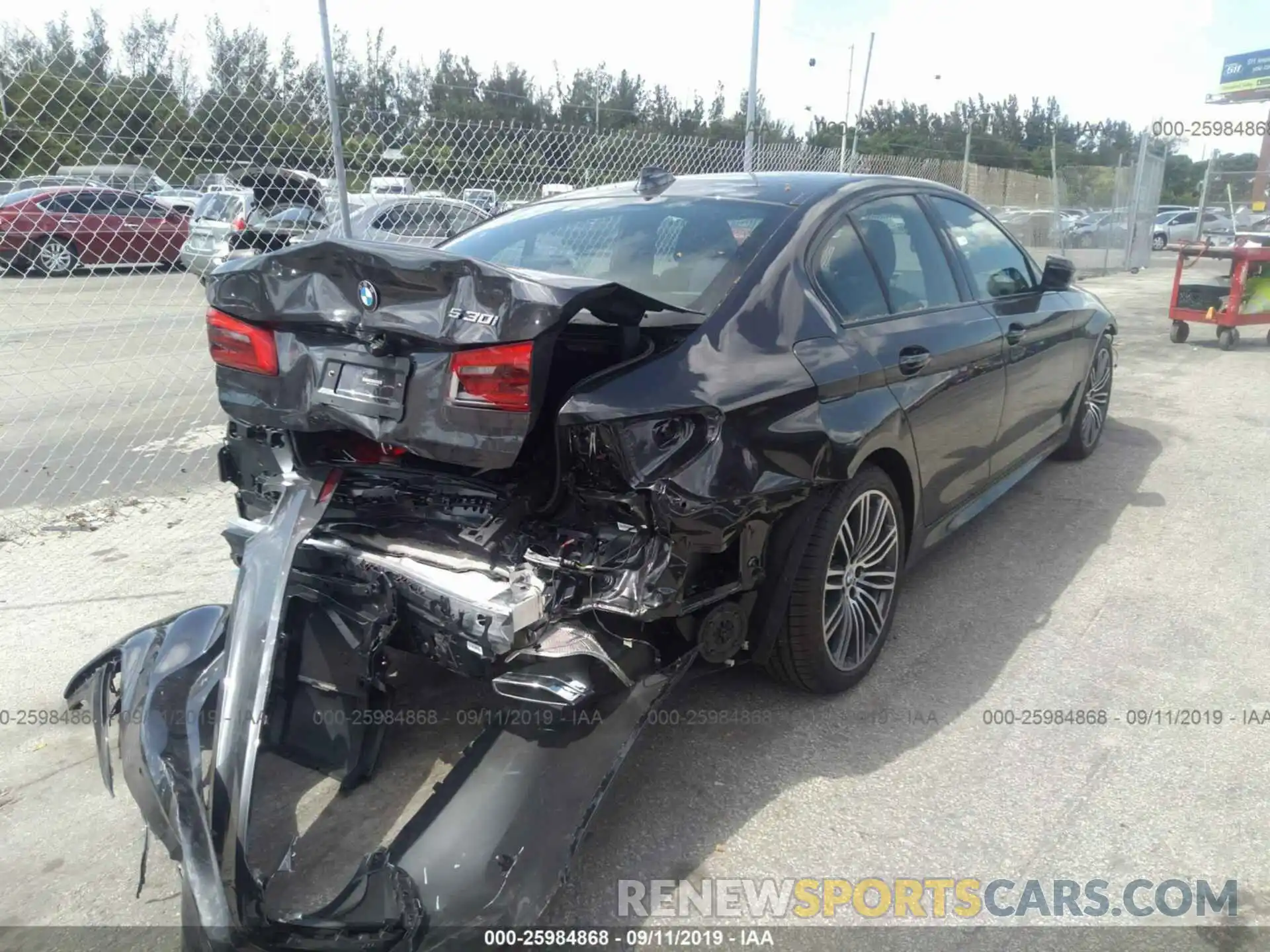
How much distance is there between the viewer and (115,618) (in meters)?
3.83

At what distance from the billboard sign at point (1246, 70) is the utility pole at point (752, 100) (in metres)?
37.5

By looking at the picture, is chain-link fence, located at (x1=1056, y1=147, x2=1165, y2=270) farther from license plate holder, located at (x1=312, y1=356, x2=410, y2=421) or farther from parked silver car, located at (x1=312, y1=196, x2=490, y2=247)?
license plate holder, located at (x1=312, y1=356, x2=410, y2=421)

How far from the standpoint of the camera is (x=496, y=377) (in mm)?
2299

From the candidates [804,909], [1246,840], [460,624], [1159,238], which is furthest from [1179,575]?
[1159,238]

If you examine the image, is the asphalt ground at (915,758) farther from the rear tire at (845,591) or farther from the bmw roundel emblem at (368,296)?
the bmw roundel emblem at (368,296)

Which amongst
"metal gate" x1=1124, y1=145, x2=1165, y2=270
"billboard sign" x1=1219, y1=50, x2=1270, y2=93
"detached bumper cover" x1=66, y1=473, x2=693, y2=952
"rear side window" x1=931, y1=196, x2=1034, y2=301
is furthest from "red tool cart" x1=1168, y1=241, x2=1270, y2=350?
"billboard sign" x1=1219, y1=50, x2=1270, y2=93

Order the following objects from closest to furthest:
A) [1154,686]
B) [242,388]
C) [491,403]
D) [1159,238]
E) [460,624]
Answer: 1. [491,403]
2. [460,624]
3. [242,388]
4. [1154,686]
5. [1159,238]

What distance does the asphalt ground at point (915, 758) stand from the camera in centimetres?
245

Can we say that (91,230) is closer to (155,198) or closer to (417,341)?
(155,198)

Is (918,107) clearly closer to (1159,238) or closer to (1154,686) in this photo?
(1159,238)

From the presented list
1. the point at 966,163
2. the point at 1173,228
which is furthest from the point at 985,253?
the point at 1173,228

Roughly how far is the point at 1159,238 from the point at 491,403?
3188cm

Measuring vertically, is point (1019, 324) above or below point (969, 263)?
below

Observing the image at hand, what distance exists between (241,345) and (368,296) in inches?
22.6
